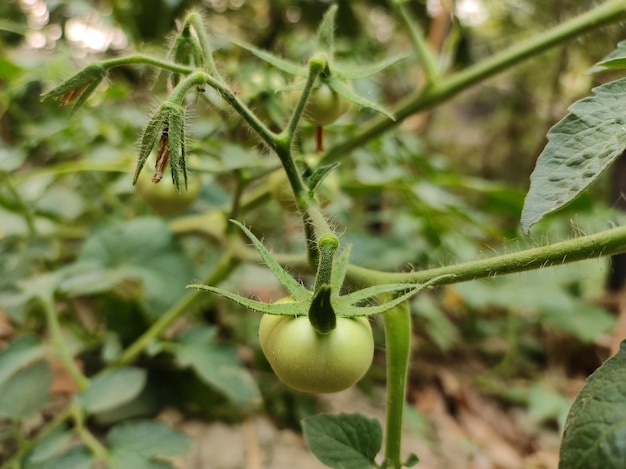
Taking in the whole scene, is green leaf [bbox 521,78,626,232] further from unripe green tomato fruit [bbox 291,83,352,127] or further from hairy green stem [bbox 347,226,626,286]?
unripe green tomato fruit [bbox 291,83,352,127]

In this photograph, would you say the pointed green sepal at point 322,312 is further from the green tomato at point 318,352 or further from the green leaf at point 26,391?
the green leaf at point 26,391

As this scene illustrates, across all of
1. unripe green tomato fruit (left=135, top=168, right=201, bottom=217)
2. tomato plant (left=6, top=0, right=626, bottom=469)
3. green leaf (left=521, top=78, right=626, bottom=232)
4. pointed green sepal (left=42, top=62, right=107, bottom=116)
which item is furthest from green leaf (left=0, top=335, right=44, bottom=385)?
green leaf (left=521, top=78, right=626, bottom=232)

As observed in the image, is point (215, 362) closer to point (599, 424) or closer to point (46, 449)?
point (46, 449)

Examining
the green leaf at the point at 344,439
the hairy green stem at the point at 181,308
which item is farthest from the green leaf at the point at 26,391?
the green leaf at the point at 344,439

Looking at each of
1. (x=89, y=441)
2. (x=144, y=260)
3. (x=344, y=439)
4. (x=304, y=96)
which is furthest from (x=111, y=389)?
(x=304, y=96)

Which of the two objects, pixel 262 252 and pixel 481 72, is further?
pixel 481 72

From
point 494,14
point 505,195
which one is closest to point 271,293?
point 505,195
